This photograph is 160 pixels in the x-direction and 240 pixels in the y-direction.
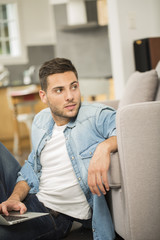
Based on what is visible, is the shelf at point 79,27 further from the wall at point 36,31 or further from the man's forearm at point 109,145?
the man's forearm at point 109,145

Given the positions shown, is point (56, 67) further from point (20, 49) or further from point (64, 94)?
point (20, 49)

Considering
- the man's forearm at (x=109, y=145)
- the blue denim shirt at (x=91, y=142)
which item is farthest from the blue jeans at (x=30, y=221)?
the man's forearm at (x=109, y=145)

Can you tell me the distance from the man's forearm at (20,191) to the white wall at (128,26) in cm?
207

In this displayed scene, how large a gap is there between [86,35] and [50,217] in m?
5.86

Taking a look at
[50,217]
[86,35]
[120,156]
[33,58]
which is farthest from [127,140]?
[33,58]

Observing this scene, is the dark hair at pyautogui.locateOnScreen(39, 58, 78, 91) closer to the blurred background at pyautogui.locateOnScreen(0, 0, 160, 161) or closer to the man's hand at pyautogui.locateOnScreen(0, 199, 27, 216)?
the man's hand at pyautogui.locateOnScreen(0, 199, 27, 216)

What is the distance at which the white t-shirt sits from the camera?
175cm

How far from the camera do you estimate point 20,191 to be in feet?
5.88

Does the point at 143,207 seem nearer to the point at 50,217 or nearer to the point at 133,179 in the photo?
the point at 133,179

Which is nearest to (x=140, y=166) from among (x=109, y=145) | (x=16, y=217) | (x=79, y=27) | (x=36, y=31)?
(x=109, y=145)

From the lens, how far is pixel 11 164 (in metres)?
1.92

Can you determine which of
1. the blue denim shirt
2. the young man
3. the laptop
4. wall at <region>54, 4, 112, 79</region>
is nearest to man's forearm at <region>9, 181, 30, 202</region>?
the young man

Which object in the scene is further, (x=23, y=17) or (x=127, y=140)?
(x=23, y=17)

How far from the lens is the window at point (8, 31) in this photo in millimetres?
8109
